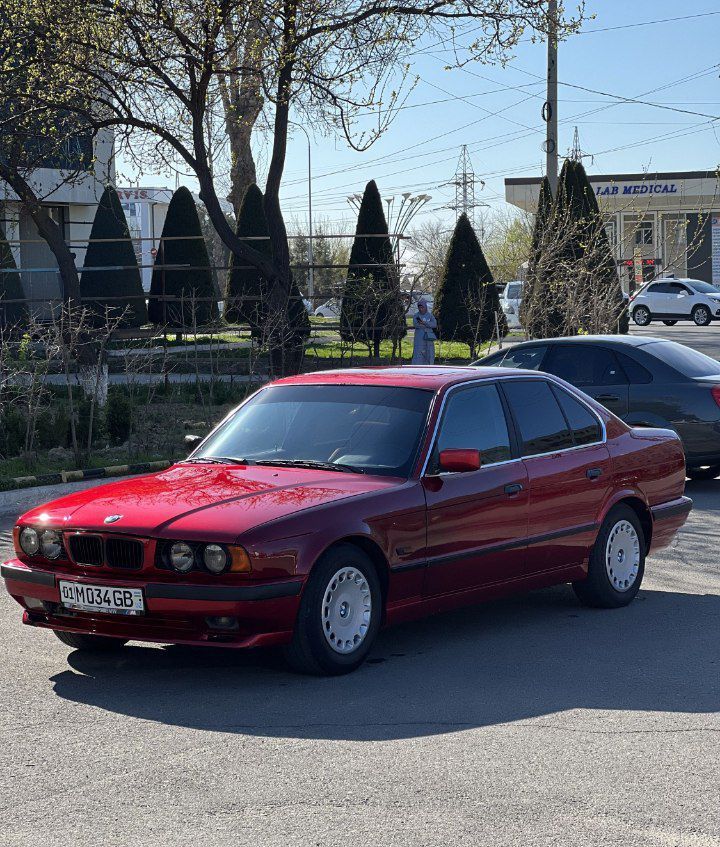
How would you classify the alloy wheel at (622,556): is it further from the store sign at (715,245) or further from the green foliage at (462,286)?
the store sign at (715,245)

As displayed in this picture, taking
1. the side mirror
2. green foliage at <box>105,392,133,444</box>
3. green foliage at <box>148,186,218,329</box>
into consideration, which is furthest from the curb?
green foliage at <box>148,186,218,329</box>

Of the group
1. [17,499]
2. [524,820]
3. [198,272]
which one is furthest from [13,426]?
[198,272]

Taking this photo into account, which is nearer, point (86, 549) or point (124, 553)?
point (124, 553)

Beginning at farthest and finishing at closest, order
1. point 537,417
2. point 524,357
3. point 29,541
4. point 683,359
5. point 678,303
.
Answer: point 678,303
point 524,357
point 683,359
point 537,417
point 29,541

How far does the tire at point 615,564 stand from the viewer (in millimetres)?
8195

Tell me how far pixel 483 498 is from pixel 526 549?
1.64ft

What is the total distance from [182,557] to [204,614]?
0.28 meters

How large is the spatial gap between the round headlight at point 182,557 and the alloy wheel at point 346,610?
67 cm

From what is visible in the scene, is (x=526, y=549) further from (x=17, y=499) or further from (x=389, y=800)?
(x=17, y=499)

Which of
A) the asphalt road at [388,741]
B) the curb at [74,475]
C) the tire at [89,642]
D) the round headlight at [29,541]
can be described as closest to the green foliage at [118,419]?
the curb at [74,475]

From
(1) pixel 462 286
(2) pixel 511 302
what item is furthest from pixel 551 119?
(2) pixel 511 302

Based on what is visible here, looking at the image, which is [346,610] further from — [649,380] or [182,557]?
[649,380]

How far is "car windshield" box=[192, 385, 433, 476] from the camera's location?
720 cm

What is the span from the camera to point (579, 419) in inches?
329
